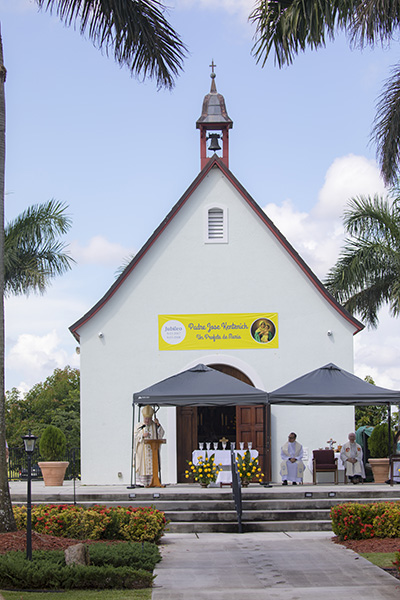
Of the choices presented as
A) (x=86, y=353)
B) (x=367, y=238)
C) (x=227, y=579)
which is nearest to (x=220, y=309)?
(x=86, y=353)

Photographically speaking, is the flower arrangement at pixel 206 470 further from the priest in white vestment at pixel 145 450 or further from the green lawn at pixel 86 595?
the green lawn at pixel 86 595

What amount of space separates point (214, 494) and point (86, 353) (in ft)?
21.6

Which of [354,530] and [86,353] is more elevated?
[86,353]

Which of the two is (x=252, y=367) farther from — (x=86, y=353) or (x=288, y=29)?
(x=288, y=29)

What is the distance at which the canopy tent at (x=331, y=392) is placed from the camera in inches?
722

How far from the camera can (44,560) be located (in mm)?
9984

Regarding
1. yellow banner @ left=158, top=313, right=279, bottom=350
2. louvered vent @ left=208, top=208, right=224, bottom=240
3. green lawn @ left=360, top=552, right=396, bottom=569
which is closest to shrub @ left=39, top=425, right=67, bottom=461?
yellow banner @ left=158, top=313, right=279, bottom=350

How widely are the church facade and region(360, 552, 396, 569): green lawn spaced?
9.26 m

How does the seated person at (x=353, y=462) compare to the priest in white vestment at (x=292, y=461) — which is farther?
the priest in white vestment at (x=292, y=461)

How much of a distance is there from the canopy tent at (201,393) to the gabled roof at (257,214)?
3.67 m

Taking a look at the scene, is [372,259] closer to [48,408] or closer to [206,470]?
[206,470]

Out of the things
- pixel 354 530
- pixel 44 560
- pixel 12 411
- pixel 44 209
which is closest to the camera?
pixel 44 560

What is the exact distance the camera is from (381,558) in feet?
36.9

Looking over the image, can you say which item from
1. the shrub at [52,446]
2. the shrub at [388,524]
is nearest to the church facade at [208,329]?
the shrub at [52,446]
